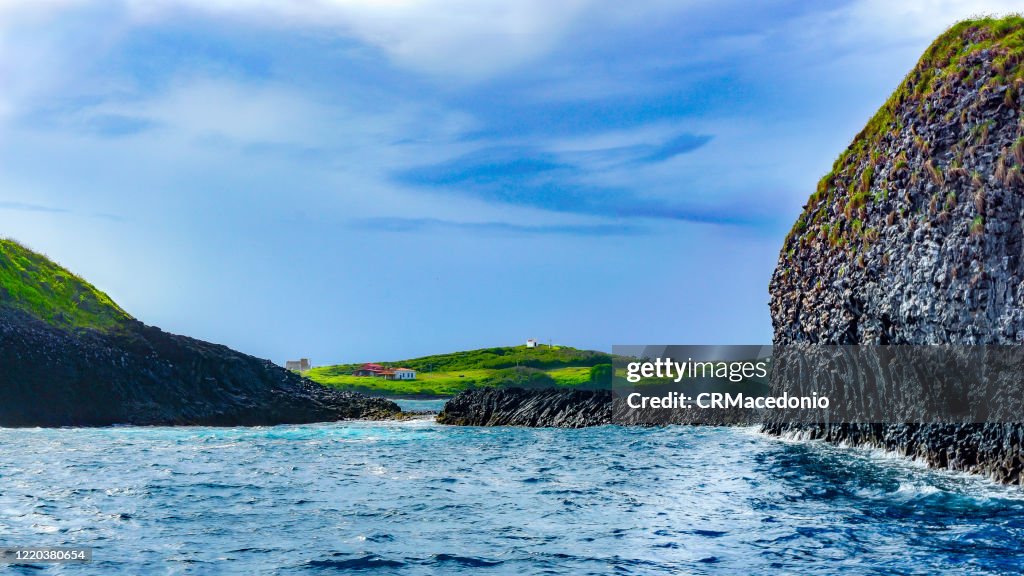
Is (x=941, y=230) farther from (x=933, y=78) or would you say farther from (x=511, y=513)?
(x=511, y=513)

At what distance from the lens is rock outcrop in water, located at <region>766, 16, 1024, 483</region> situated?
94.9ft

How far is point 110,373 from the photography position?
7275cm

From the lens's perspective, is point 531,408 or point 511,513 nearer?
point 511,513

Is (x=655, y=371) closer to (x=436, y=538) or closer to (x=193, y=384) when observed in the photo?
(x=193, y=384)

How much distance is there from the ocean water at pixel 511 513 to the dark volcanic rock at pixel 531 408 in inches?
1149

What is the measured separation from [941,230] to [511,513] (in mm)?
20720

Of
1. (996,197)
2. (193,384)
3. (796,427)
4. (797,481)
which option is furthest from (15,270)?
(996,197)

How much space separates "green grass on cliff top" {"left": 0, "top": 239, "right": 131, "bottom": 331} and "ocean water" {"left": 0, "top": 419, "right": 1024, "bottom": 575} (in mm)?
39935

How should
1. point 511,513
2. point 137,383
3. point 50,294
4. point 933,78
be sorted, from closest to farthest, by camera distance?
point 511,513 < point 933,78 < point 137,383 < point 50,294

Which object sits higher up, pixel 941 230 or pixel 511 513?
pixel 941 230

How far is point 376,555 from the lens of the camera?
18.0 m

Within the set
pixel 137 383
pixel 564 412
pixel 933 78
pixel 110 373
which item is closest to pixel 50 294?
pixel 110 373

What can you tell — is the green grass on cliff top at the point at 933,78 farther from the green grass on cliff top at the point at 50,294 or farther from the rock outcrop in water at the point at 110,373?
the green grass on cliff top at the point at 50,294

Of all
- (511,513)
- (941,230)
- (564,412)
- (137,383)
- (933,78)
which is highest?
(933,78)
